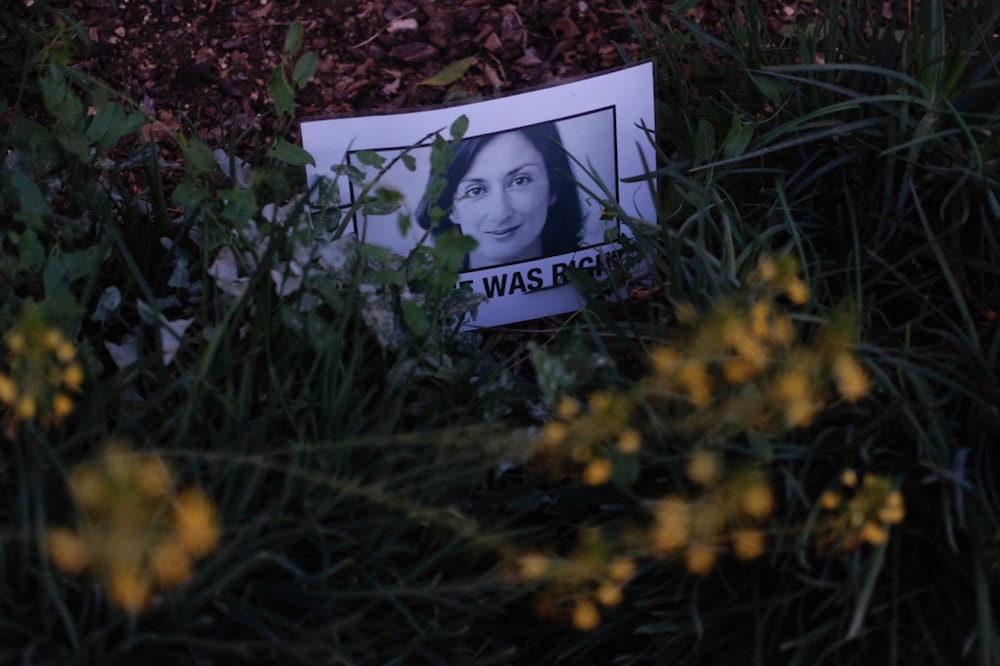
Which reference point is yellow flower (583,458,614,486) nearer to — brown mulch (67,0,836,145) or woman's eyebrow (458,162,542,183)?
woman's eyebrow (458,162,542,183)

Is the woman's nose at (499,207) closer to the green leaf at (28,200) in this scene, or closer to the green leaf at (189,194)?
the green leaf at (189,194)

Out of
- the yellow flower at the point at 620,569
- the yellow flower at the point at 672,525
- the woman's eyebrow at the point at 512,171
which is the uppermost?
the woman's eyebrow at the point at 512,171

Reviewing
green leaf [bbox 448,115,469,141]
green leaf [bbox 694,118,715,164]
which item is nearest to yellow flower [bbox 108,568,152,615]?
green leaf [bbox 448,115,469,141]

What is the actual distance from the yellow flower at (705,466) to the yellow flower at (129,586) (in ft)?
1.63

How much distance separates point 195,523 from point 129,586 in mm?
67

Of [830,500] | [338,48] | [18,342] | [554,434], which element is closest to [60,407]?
[18,342]

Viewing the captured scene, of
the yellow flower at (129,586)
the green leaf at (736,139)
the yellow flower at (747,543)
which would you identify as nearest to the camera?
the yellow flower at (129,586)

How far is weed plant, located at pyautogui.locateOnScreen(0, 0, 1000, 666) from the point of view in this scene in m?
0.99

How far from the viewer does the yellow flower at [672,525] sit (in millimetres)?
973

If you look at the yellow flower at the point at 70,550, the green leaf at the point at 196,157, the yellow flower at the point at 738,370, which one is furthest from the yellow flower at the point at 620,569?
the green leaf at the point at 196,157

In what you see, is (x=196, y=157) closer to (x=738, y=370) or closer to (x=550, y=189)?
(x=550, y=189)

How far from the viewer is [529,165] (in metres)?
1.52

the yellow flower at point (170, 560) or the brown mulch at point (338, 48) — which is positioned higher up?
the brown mulch at point (338, 48)

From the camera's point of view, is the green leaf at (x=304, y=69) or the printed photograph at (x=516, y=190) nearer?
the green leaf at (x=304, y=69)
